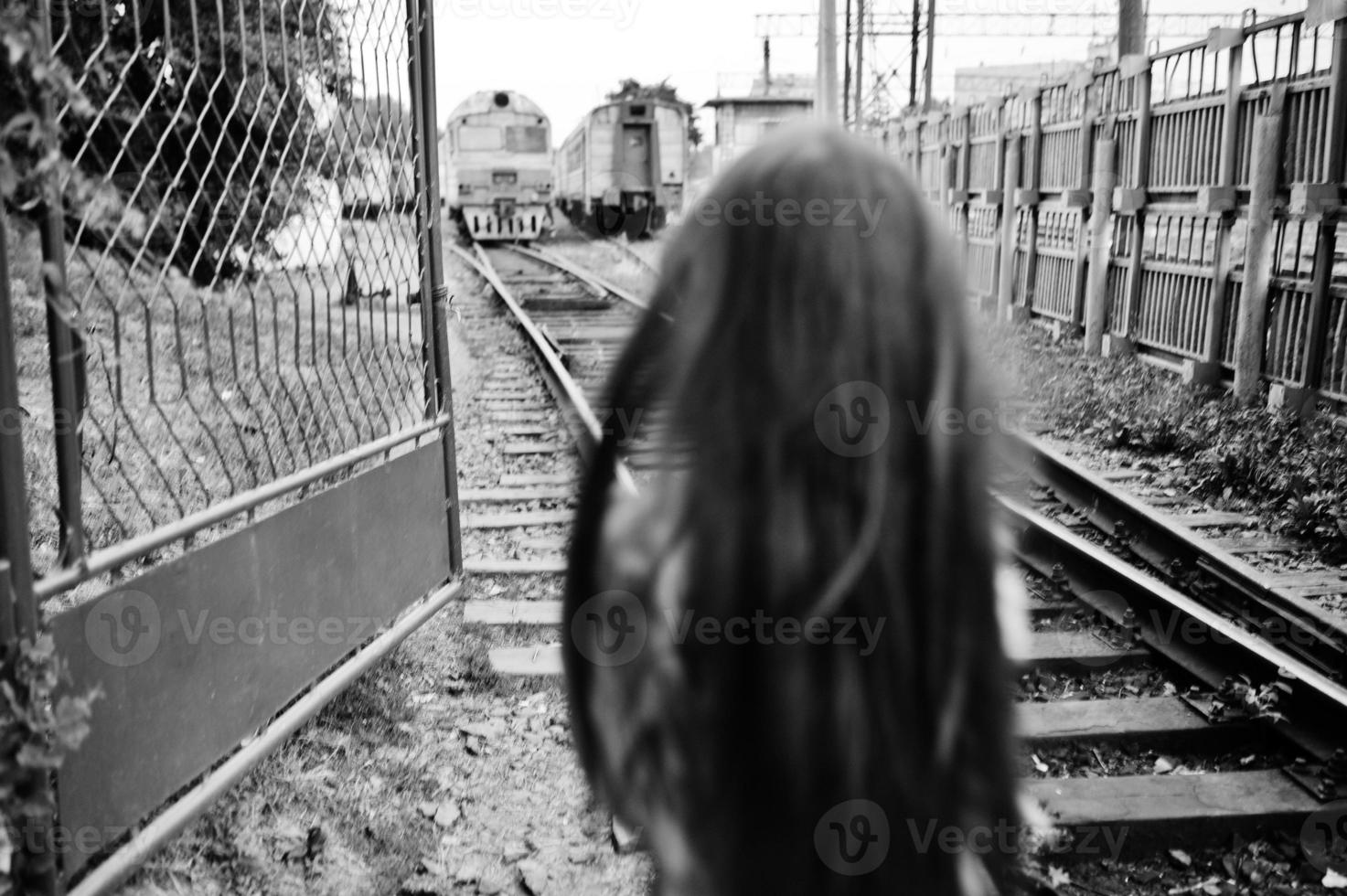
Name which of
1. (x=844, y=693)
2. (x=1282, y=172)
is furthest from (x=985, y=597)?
(x=1282, y=172)

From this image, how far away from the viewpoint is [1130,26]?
48.1 ft

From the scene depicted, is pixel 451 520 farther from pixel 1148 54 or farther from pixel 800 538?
pixel 1148 54

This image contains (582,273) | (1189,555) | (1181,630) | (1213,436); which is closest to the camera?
(1181,630)

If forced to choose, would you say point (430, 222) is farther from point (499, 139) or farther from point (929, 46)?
point (929, 46)

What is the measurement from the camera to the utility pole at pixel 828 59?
1220 cm

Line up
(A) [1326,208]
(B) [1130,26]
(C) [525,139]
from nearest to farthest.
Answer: (A) [1326,208] < (B) [1130,26] < (C) [525,139]

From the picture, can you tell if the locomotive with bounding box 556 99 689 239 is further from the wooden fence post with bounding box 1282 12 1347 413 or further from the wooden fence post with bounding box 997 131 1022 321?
the wooden fence post with bounding box 1282 12 1347 413

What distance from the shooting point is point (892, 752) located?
146 cm

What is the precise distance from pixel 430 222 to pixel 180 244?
0.89 meters

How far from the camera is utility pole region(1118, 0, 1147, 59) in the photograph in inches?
574

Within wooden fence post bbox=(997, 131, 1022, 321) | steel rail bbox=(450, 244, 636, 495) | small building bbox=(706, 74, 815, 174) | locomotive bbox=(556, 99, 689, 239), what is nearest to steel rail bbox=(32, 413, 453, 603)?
steel rail bbox=(450, 244, 636, 495)

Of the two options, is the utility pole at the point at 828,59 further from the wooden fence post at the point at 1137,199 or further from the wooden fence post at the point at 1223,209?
the wooden fence post at the point at 1223,209

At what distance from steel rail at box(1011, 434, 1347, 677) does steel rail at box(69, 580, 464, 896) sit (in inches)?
87.2

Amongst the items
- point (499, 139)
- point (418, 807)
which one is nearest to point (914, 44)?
point (499, 139)
